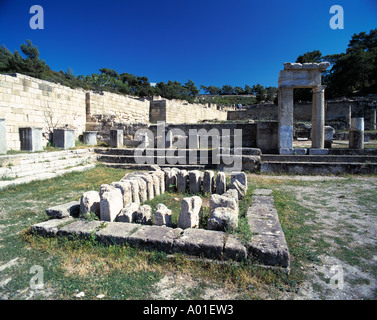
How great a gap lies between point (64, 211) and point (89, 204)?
0.39 meters

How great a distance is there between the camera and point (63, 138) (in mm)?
10734

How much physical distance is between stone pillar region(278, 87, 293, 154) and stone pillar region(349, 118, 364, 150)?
10.0 ft

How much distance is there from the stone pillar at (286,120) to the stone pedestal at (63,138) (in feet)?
31.5

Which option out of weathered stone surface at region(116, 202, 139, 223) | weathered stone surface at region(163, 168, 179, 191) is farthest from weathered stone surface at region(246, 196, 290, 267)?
weathered stone surface at region(163, 168, 179, 191)

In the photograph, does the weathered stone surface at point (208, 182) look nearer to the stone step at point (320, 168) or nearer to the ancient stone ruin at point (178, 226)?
the ancient stone ruin at point (178, 226)

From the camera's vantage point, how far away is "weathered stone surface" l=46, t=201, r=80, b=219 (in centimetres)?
365

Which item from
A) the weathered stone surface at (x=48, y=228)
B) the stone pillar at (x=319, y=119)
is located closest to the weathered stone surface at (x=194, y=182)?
the weathered stone surface at (x=48, y=228)

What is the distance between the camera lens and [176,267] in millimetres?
2635

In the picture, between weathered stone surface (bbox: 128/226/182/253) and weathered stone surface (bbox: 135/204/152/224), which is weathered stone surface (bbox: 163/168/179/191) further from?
weathered stone surface (bbox: 128/226/182/253)

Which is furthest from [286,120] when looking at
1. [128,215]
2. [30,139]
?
[30,139]

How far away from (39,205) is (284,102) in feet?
31.6

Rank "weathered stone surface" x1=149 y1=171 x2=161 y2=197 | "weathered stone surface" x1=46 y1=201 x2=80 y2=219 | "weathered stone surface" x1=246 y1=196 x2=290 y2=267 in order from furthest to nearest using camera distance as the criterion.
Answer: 1. "weathered stone surface" x1=149 y1=171 x2=161 y2=197
2. "weathered stone surface" x1=46 y1=201 x2=80 y2=219
3. "weathered stone surface" x1=246 y1=196 x2=290 y2=267
